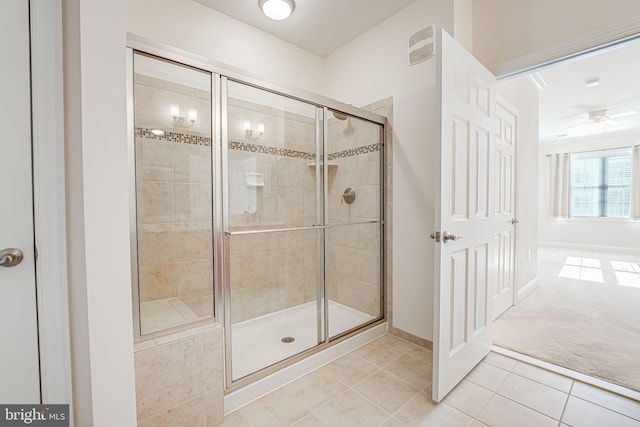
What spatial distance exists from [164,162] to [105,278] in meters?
0.86

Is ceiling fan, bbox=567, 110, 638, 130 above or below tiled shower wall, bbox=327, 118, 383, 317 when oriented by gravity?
above

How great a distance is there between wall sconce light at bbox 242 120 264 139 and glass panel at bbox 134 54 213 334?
0.51 meters

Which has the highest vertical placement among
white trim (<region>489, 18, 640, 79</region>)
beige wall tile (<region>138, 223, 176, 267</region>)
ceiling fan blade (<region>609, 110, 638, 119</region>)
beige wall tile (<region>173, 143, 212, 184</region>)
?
ceiling fan blade (<region>609, 110, 638, 119</region>)

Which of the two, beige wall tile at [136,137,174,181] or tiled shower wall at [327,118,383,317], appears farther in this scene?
tiled shower wall at [327,118,383,317]

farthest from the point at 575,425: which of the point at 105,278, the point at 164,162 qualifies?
the point at 164,162

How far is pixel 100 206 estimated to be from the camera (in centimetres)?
90

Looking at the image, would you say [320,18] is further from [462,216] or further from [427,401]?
[427,401]

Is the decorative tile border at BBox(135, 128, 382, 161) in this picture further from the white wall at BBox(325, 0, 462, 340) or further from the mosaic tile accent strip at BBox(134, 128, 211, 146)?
the white wall at BBox(325, 0, 462, 340)

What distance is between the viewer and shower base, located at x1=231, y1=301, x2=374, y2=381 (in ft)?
5.74

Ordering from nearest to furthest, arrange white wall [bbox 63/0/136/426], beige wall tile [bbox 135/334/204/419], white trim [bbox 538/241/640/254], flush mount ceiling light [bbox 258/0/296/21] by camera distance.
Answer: white wall [bbox 63/0/136/426] → beige wall tile [bbox 135/334/204/419] → flush mount ceiling light [bbox 258/0/296/21] → white trim [bbox 538/241/640/254]

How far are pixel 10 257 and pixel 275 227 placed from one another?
155 cm

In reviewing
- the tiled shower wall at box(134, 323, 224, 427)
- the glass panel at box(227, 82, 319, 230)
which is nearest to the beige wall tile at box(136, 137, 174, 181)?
the glass panel at box(227, 82, 319, 230)

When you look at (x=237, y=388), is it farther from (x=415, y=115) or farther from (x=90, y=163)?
(x=415, y=115)

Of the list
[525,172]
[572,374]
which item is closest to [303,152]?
[572,374]
